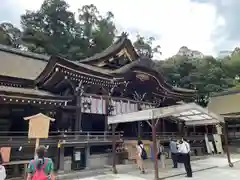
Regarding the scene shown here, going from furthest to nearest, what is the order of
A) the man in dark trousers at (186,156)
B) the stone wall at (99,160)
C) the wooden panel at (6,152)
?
the stone wall at (99,160) < the man in dark trousers at (186,156) < the wooden panel at (6,152)

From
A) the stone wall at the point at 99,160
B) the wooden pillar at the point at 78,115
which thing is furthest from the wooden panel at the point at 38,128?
the stone wall at the point at 99,160

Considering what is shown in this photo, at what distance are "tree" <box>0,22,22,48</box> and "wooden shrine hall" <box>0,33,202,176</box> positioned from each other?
19735mm

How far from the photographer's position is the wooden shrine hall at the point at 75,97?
10172 mm

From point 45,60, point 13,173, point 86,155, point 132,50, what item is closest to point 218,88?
point 132,50

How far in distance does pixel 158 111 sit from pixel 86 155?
4563 mm

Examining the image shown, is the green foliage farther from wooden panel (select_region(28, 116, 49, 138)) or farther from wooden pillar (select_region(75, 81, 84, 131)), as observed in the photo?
wooden panel (select_region(28, 116, 49, 138))

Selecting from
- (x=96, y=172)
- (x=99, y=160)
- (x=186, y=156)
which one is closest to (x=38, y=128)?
(x=96, y=172)

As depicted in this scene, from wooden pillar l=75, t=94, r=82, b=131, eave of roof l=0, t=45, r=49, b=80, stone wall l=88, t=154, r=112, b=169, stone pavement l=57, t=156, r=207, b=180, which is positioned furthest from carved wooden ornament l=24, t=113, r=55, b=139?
eave of roof l=0, t=45, r=49, b=80

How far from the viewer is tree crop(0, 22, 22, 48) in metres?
33.6

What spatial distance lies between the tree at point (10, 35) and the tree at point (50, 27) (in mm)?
1312

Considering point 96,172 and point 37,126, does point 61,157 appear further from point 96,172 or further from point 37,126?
point 37,126

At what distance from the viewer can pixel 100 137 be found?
1203cm

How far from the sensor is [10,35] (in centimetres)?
3731

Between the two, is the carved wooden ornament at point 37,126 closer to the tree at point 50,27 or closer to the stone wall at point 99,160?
the stone wall at point 99,160
